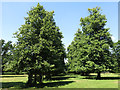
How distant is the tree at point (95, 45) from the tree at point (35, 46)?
10.0 metres

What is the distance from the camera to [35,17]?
68.4 feet

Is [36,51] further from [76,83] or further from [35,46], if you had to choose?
[76,83]

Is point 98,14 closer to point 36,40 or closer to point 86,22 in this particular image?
point 86,22

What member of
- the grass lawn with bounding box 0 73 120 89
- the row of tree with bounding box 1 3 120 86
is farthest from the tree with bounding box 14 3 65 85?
the grass lawn with bounding box 0 73 120 89

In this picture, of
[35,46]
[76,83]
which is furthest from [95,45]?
[35,46]

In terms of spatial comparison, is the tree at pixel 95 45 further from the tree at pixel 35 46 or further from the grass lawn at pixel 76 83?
the tree at pixel 35 46

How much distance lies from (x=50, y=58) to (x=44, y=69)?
235cm

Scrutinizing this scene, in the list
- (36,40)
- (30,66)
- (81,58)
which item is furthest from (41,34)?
(81,58)

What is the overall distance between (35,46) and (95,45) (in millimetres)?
15240

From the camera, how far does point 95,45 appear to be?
28031mm

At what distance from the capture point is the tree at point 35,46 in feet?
61.1

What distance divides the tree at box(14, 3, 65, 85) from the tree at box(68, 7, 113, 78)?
32.9 feet

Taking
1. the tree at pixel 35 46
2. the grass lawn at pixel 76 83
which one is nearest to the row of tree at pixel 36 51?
the tree at pixel 35 46

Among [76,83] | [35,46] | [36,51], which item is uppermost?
[35,46]
